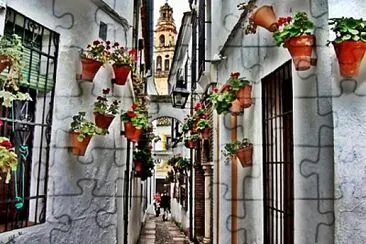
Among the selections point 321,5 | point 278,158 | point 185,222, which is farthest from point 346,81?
point 185,222

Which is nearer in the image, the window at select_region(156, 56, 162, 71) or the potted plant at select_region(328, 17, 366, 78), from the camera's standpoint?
the potted plant at select_region(328, 17, 366, 78)

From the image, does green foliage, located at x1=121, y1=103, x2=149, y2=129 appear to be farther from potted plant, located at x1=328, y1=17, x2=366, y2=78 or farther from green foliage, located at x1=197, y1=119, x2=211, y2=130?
potted plant, located at x1=328, y1=17, x2=366, y2=78

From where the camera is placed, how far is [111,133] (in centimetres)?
424

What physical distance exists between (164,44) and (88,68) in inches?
553

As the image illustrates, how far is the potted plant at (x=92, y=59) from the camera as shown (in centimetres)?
352

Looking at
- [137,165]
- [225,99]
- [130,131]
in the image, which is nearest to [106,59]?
[130,131]

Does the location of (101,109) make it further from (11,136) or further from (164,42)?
(164,42)

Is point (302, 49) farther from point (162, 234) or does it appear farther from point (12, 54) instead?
point (162, 234)

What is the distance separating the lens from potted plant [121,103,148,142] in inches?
190

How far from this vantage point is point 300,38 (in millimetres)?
2762

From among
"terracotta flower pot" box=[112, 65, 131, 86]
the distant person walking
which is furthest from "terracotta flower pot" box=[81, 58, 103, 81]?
the distant person walking

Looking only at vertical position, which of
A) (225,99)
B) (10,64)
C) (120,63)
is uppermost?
(120,63)

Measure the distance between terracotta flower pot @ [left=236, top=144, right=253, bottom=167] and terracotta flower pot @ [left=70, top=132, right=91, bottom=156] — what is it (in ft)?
5.48

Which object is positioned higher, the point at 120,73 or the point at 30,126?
the point at 120,73
